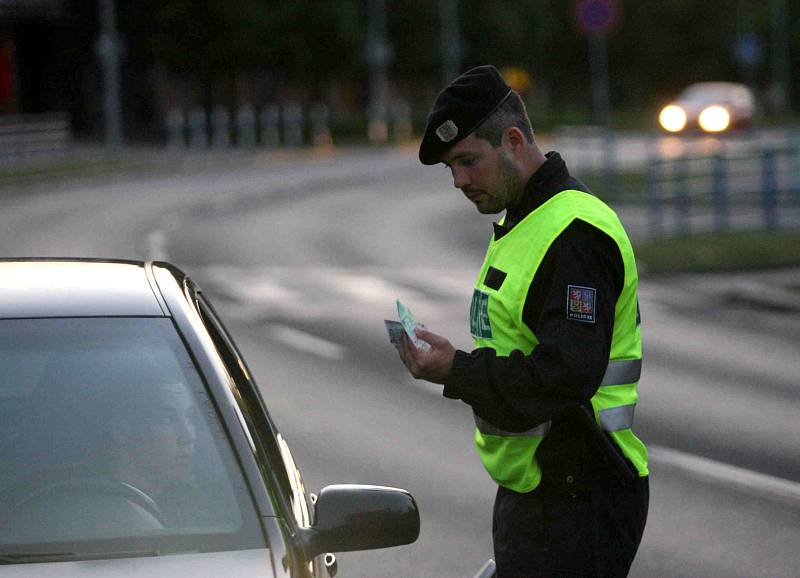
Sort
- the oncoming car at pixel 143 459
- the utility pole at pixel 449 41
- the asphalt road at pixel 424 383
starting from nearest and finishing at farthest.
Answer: the oncoming car at pixel 143 459, the asphalt road at pixel 424 383, the utility pole at pixel 449 41

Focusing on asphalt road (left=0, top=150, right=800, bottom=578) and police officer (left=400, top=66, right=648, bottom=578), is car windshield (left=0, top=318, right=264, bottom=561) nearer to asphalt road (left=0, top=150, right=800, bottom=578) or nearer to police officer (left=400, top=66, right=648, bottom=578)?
police officer (left=400, top=66, right=648, bottom=578)

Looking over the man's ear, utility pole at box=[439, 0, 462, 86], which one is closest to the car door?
the man's ear

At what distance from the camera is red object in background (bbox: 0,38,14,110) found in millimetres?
60594

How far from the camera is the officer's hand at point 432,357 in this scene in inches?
151

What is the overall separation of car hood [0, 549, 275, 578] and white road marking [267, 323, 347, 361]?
32.4ft

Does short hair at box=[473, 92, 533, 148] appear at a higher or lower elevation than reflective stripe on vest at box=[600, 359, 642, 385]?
higher

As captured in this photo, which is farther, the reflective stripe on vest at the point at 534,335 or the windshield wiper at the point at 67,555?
the reflective stripe on vest at the point at 534,335

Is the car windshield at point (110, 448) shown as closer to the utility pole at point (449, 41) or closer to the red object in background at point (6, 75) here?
the red object in background at point (6, 75)

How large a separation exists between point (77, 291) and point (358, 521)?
97cm

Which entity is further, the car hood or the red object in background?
the red object in background

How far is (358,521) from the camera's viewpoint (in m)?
3.56

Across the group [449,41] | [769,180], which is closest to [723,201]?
[769,180]

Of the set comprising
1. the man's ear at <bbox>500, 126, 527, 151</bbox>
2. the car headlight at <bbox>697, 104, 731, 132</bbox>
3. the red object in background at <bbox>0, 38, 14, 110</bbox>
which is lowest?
the car headlight at <bbox>697, 104, 731, 132</bbox>

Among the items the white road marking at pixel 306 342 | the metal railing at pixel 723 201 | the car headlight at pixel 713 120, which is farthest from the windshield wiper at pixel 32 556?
the car headlight at pixel 713 120
